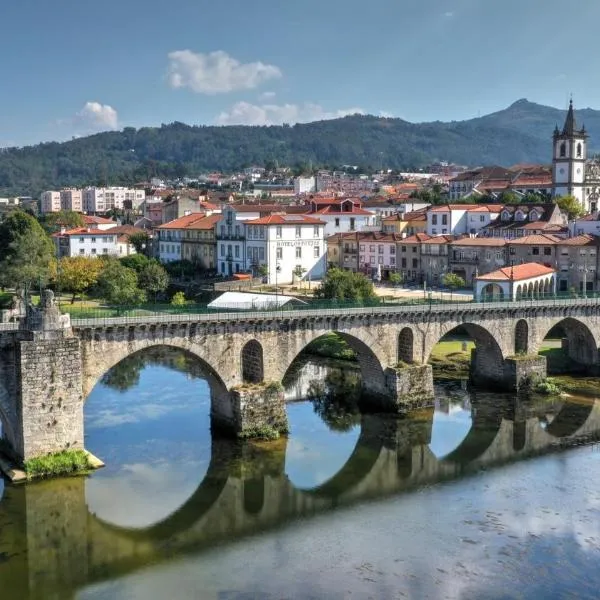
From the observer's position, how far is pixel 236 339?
3834 centimetres

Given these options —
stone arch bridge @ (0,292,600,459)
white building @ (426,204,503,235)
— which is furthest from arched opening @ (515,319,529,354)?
white building @ (426,204,503,235)

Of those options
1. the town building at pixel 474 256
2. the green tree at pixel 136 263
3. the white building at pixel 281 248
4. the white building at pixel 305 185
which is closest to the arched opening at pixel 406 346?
the town building at pixel 474 256

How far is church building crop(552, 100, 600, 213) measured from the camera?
9119cm

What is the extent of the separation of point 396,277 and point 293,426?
38.1 m

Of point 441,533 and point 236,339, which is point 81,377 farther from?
point 441,533

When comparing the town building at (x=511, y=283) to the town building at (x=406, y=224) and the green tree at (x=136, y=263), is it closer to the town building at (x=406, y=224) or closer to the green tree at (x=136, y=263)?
the town building at (x=406, y=224)

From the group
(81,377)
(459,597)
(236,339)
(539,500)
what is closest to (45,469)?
(81,377)

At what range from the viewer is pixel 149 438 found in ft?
125

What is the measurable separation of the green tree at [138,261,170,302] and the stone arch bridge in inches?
1404

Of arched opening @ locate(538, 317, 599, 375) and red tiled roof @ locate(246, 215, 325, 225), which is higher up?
red tiled roof @ locate(246, 215, 325, 225)

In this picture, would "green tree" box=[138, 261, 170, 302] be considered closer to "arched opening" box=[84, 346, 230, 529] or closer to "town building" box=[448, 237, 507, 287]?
"arched opening" box=[84, 346, 230, 529]

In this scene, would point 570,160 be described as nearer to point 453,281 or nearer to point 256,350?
point 453,281

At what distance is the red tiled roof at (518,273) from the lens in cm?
5962

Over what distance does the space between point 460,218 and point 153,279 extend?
3280 centimetres
